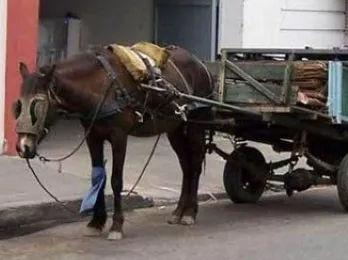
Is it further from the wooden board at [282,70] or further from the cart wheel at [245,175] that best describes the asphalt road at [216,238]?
the wooden board at [282,70]

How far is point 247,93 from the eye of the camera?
1062cm

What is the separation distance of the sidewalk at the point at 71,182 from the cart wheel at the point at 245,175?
0.67m

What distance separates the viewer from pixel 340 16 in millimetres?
19812

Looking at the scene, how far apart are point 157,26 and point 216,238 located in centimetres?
1201

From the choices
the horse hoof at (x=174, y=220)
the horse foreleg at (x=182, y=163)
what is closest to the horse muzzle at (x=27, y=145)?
the horse foreleg at (x=182, y=163)

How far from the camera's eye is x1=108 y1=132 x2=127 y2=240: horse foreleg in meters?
9.26

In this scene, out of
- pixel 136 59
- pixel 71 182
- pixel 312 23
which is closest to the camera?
pixel 136 59

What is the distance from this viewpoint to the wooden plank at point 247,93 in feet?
34.1

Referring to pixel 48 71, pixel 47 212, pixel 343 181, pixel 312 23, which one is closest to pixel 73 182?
pixel 47 212

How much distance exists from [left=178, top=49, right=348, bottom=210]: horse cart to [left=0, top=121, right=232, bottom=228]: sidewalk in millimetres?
1102

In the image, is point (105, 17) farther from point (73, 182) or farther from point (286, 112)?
point (286, 112)

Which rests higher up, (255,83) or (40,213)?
(255,83)

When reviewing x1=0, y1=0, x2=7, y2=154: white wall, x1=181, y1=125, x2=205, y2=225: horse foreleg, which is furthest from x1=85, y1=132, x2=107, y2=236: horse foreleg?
x1=0, y1=0, x2=7, y2=154: white wall

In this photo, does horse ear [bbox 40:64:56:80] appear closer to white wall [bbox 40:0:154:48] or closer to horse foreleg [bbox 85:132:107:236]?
horse foreleg [bbox 85:132:107:236]
